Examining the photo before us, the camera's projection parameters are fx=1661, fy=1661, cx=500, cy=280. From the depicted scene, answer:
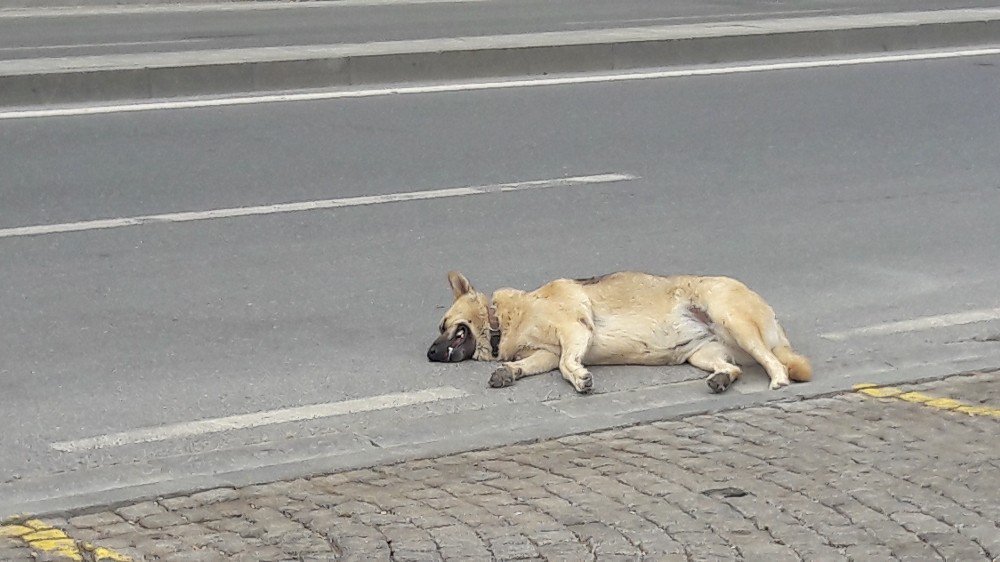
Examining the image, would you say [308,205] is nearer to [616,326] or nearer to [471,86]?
[616,326]

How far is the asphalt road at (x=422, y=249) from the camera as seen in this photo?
6164mm

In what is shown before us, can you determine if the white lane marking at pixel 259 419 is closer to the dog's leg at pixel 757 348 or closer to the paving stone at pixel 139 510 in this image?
the paving stone at pixel 139 510

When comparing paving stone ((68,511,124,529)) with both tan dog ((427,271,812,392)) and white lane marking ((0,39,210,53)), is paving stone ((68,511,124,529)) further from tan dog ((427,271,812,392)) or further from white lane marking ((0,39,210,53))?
white lane marking ((0,39,210,53))

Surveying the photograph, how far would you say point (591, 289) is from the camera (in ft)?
22.8

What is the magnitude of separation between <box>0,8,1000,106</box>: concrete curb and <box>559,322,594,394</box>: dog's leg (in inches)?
285

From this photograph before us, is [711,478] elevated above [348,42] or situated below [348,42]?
below

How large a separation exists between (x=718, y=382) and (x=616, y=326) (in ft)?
1.84

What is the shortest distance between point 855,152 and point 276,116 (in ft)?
13.8

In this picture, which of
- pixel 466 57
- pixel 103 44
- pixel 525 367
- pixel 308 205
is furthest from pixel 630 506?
pixel 103 44

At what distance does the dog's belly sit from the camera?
680 cm

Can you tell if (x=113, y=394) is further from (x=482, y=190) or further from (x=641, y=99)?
(x=641, y=99)

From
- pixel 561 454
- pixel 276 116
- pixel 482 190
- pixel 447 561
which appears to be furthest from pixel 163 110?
pixel 447 561

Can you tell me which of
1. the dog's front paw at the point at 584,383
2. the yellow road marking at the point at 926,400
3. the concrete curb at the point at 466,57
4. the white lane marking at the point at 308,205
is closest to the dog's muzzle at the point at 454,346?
the dog's front paw at the point at 584,383

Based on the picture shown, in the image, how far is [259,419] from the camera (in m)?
6.12
